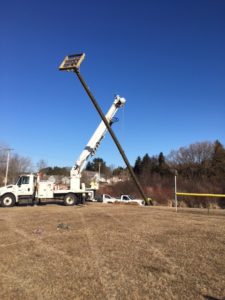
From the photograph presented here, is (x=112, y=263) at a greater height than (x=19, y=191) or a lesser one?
lesser

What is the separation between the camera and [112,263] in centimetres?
738

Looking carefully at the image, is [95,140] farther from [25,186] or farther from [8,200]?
[8,200]

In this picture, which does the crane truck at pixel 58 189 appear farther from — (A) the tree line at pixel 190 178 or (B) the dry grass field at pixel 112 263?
(B) the dry grass field at pixel 112 263

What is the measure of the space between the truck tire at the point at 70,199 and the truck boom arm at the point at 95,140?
1.70 metres

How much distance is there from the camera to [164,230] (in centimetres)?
1209

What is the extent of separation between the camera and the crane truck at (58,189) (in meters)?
26.3

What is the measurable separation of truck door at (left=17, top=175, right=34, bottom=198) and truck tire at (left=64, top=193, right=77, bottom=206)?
279 cm

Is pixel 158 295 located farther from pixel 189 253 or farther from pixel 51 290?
pixel 189 253

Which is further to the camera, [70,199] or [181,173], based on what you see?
[181,173]

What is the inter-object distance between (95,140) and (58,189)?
5.00 metres

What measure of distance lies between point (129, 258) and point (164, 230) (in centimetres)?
452

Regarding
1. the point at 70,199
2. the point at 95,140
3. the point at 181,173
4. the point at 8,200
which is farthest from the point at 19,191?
the point at 181,173

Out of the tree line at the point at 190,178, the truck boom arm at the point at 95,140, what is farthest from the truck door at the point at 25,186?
the tree line at the point at 190,178

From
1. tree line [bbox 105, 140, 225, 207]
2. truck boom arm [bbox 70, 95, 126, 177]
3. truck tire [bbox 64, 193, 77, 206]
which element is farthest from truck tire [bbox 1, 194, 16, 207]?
tree line [bbox 105, 140, 225, 207]
